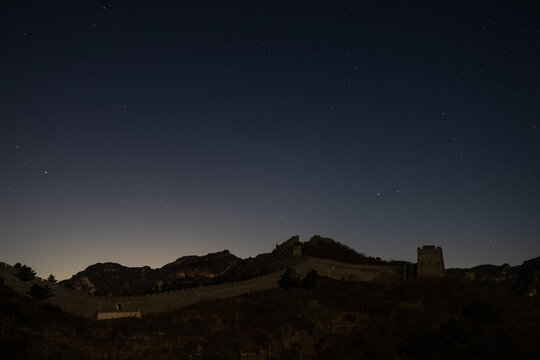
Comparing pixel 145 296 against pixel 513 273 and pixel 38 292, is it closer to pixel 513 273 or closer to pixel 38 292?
pixel 38 292

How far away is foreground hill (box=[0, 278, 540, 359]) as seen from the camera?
4022 cm

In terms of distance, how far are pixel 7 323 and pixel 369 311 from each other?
1418 inches

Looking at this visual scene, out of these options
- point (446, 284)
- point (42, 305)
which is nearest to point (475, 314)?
point (446, 284)

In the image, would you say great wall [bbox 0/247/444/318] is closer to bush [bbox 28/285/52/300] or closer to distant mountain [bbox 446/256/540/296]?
bush [bbox 28/285/52/300]

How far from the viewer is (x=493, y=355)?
1574 inches

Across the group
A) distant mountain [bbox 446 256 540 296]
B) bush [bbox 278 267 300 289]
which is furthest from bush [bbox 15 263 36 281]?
distant mountain [bbox 446 256 540 296]

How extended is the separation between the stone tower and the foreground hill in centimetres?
664

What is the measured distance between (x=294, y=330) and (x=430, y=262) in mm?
24042

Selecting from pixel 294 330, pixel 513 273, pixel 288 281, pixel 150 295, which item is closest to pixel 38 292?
pixel 150 295

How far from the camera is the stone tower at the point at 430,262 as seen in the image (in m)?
58.9

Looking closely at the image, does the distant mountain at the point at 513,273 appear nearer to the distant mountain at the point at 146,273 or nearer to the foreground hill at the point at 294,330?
the distant mountain at the point at 146,273

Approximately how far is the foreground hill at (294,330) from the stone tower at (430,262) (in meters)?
6.64

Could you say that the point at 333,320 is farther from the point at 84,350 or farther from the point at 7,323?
the point at 7,323

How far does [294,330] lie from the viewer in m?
45.4
